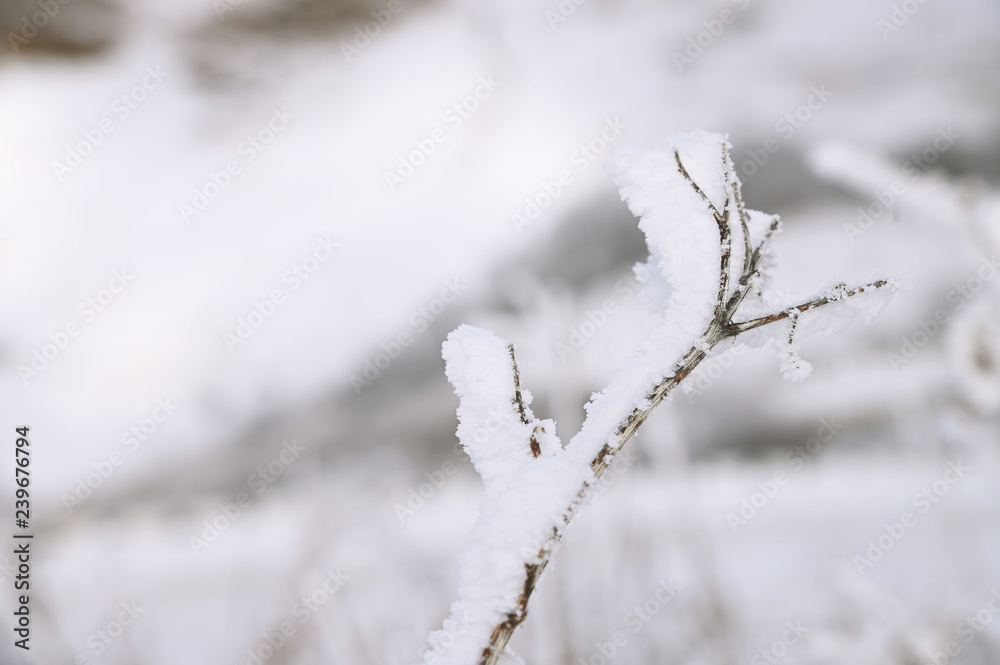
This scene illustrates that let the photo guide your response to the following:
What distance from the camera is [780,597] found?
7.37m

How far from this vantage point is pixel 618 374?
2.37 ft

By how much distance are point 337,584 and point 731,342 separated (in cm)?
317

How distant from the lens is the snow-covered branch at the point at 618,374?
60cm

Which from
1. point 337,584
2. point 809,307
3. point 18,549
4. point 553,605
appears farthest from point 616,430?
point 337,584

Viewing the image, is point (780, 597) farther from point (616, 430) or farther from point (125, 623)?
point (616, 430)
